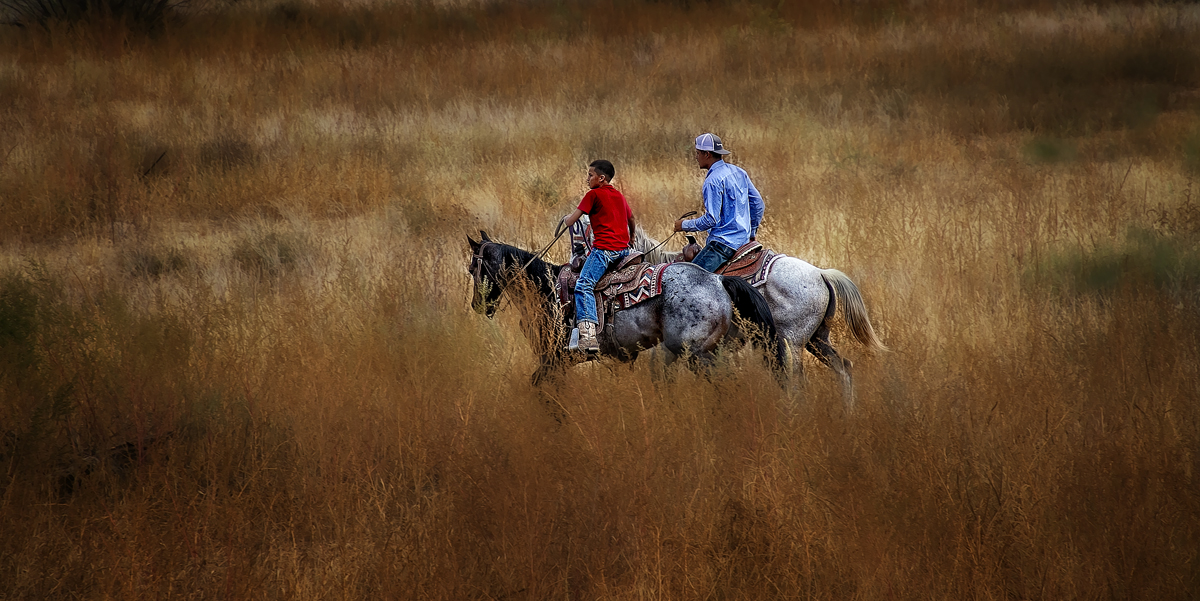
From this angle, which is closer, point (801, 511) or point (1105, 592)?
point (1105, 592)

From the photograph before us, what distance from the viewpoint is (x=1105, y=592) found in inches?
140

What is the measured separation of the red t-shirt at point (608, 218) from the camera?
6176 millimetres

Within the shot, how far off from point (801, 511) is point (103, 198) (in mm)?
11395

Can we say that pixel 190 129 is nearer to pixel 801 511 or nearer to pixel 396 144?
pixel 396 144

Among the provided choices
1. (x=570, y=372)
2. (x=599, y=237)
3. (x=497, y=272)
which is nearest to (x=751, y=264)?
(x=599, y=237)

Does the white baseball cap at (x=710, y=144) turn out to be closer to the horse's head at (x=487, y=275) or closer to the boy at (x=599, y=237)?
the boy at (x=599, y=237)

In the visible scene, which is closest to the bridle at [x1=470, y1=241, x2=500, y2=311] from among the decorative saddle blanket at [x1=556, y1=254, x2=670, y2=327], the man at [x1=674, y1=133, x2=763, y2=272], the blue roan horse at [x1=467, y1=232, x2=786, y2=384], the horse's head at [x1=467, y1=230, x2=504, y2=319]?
the horse's head at [x1=467, y1=230, x2=504, y2=319]

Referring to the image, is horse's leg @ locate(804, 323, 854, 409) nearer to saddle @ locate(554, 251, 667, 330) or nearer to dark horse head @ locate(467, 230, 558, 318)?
saddle @ locate(554, 251, 667, 330)

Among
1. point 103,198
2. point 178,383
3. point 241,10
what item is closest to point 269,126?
point 103,198

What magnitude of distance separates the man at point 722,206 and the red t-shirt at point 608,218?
23.3 inches

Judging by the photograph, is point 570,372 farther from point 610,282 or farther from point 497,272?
point 497,272

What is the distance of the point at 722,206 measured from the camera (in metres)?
6.65

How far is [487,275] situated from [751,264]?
1966 millimetres

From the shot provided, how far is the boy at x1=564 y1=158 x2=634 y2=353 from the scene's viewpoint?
6.16 meters
